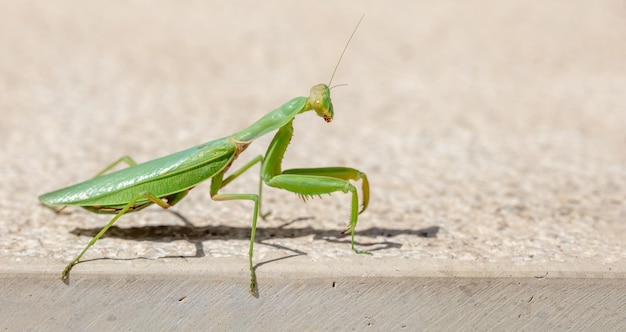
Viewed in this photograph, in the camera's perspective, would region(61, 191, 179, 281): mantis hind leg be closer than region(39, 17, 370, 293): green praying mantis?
Yes

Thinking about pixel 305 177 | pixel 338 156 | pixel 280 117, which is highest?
pixel 280 117

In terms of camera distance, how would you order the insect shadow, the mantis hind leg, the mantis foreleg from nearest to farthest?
the mantis hind leg < the mantis foreleg < the insect shadow

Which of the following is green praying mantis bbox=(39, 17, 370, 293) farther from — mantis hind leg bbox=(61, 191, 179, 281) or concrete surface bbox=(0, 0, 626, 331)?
concrete surface bbox=(0, 0, 626, 331)

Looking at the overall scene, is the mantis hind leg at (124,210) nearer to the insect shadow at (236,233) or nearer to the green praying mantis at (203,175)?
the green praying mantis at (203,175)

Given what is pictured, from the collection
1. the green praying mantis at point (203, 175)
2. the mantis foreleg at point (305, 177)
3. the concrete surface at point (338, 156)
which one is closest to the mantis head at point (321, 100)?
the green praying mantis at point (203, 175)

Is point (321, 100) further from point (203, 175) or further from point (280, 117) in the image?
point (203, 175)

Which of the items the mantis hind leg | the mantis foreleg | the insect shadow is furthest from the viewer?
the insect shadow

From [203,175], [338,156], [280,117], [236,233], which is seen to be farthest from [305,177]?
[338,156]

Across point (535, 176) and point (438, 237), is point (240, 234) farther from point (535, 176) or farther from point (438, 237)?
point (535, 176)

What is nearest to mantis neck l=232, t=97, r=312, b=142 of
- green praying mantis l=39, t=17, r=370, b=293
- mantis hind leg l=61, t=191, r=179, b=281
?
green praying mantis l=39, t=17, r=370, b=293
